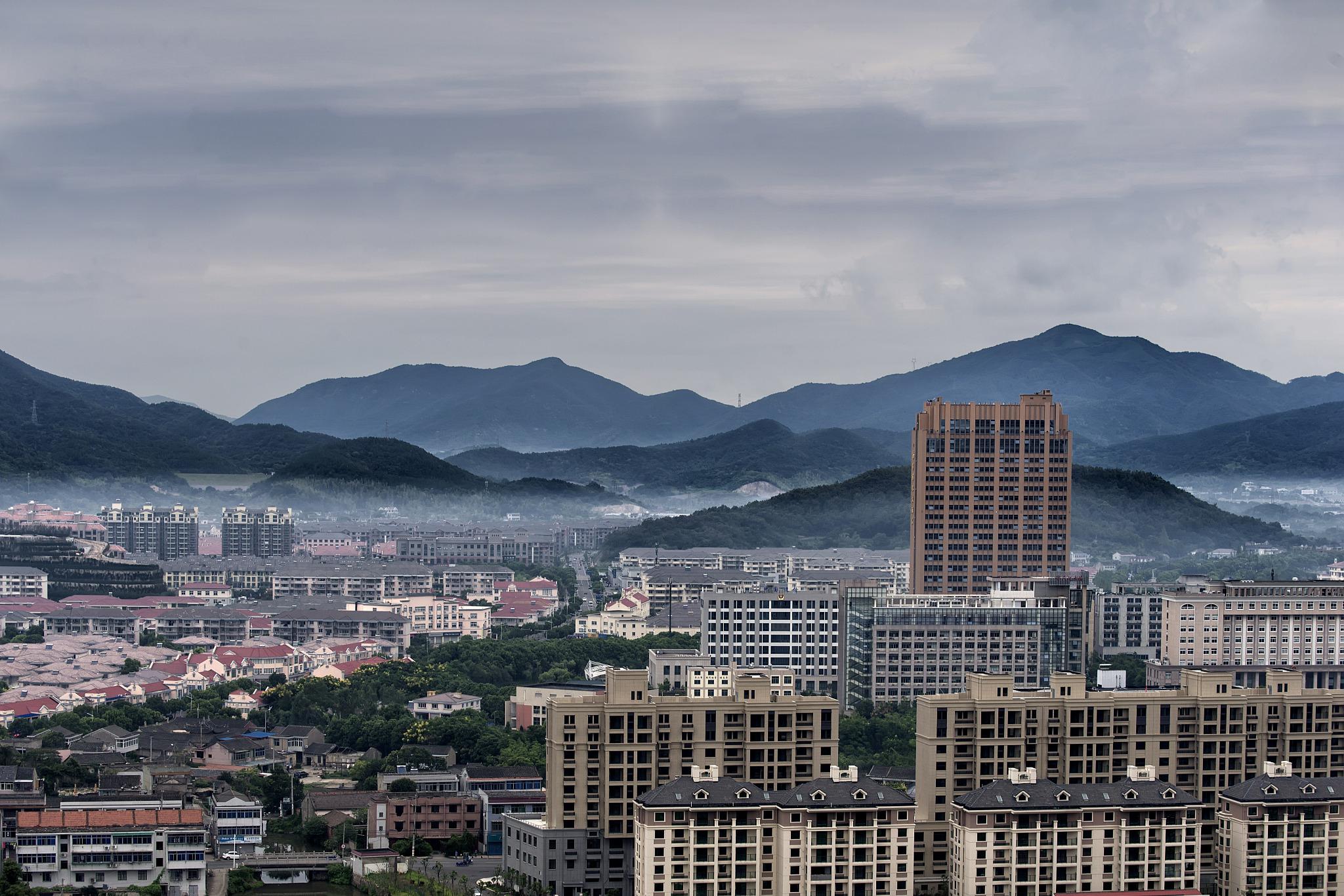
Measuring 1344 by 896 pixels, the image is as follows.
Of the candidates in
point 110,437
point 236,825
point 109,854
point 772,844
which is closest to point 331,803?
point 236,825

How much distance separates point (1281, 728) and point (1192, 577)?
23.9 metres

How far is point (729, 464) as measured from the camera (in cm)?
16388

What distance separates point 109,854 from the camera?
89.2 feet

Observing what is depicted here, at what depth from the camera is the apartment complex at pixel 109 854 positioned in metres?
27.1

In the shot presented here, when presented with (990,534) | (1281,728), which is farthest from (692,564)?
(1281,728)

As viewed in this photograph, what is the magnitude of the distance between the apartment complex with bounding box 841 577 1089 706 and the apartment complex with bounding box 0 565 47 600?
1533 inches

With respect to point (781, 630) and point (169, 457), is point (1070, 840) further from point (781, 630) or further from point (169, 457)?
point (169, 457)

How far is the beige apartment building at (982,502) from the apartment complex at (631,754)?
78.1 feet

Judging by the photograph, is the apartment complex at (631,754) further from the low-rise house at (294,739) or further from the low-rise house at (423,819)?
the low-rise house at (294,739)

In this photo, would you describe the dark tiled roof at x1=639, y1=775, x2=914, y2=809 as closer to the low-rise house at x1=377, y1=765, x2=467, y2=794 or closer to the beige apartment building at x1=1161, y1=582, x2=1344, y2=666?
the low-rise house at x1=377, y1=765, x2=467, y2=794

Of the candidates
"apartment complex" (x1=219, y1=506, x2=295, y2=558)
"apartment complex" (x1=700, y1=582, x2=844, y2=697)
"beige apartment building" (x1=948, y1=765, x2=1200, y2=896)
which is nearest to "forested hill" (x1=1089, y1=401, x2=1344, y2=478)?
"apartment complex" (x1=219, y1=506, x2=295, y2=558)

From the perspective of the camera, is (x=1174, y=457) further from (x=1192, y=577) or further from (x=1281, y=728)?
(x=1281, y=728)

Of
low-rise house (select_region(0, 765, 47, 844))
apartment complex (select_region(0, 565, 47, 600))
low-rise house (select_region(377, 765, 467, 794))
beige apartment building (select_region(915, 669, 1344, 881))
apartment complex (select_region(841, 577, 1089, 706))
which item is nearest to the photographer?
beige apartment building (select_region(915, 669, 1344, 881))

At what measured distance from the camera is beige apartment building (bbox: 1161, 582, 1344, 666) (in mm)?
43156
